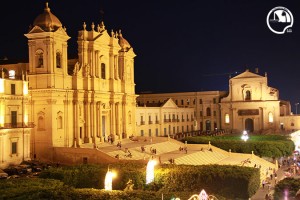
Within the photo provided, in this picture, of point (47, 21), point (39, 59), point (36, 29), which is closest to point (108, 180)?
point (39, 59)

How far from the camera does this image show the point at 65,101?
4891 cm

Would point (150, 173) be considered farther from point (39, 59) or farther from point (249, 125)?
point (249, 125)

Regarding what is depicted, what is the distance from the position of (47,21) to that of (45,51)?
3134mm

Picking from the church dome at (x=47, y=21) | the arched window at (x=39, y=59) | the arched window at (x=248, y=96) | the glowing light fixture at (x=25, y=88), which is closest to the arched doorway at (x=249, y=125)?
the arched window at (x=248, y=96)

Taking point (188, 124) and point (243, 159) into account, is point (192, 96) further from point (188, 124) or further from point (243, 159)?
point (243, 159)

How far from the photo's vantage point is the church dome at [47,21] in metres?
47.1

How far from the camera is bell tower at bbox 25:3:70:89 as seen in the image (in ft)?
153

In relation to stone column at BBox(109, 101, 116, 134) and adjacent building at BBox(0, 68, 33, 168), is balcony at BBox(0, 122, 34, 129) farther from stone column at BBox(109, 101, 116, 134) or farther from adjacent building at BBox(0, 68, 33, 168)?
stone column at BBox(109, 101, 116, 134)

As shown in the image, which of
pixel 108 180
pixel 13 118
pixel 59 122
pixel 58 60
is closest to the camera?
pixel 108 180

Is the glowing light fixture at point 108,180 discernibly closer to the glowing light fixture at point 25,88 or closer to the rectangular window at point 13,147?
the rectangular window at point 13,147

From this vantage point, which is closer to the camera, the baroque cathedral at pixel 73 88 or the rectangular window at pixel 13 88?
the rectangular window at pixel 13 88

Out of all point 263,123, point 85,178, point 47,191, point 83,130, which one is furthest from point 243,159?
point 263,123

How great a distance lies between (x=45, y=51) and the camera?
154 ft

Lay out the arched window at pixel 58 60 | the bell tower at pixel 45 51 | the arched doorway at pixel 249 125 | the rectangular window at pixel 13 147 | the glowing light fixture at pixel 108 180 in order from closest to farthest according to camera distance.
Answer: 1. the glowing light fixture at pixel 108 180
2. the rectangular window at pixel 13 147
3. the bell tower at pixel 45 51
4. the arched window at pixel 58 60
5. the arched doorway at pixel 249 125
